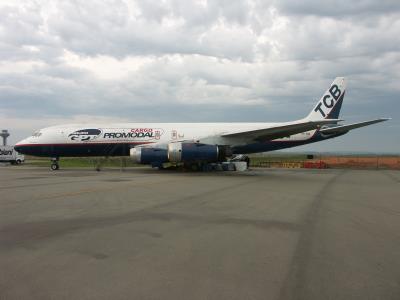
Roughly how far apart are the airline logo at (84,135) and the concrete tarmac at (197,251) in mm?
15176

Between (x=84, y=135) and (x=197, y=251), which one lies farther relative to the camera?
(x=84, y=135)

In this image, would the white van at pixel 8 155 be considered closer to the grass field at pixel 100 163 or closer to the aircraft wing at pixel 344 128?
the grass field at pixel 100 163

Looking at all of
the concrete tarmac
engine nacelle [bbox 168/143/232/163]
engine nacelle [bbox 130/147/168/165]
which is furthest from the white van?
the concrete tarmac

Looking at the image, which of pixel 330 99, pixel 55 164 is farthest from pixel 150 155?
pixel 330 99

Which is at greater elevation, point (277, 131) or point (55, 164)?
point (277, 131)

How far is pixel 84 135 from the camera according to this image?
24.0 meters

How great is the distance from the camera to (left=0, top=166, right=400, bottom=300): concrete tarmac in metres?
3.57

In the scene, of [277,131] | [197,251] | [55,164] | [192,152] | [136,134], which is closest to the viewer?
[197,251]

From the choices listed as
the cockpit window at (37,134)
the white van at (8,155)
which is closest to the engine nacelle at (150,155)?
the cockpit window at (37,134)

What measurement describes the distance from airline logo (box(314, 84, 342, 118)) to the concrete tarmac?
744 inches

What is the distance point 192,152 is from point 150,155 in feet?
8.05

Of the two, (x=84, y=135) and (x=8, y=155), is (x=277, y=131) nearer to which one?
(x=84, y=135)

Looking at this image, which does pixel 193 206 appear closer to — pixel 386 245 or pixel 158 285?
pixel 386 245

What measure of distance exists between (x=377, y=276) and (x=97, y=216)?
533 centimetres
